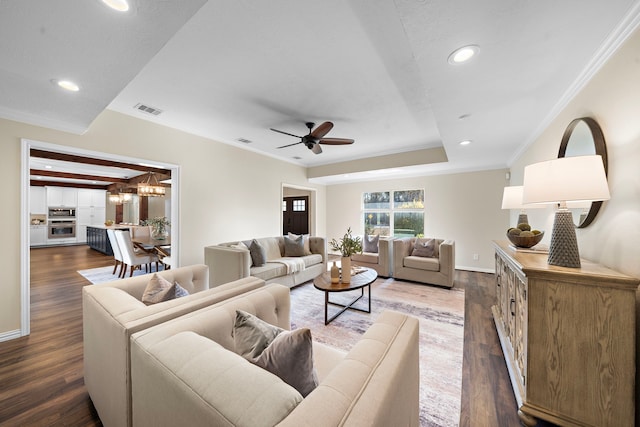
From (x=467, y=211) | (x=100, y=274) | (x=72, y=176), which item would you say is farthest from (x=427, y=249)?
(x=72, y=176)

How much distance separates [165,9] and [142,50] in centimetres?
45

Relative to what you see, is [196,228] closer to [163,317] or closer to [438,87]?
[163,317]

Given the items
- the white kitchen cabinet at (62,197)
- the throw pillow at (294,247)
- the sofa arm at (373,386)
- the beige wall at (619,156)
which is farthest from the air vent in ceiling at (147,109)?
the white kitchen cabinet at (62,197)

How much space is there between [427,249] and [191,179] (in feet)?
14.3

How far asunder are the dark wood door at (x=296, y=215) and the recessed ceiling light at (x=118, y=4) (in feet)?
21.3

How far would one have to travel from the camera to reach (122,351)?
1.07 metres

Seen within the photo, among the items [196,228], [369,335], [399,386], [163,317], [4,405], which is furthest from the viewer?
Result: [196,228]

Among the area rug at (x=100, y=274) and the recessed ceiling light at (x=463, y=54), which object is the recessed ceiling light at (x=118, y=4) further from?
the area rug at (x=100, y=274)

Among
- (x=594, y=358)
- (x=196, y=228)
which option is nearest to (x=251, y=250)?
(x=196, y=228)

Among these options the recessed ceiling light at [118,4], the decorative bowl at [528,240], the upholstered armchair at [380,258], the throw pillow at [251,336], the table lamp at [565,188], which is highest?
the recessed ceiling light at [118,4]

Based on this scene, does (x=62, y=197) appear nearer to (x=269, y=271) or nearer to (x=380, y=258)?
(x=269, y=271)

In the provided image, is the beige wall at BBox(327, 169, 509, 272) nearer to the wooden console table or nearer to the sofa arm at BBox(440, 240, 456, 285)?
the sofa arm at BBox(440, 240, 456, 285)

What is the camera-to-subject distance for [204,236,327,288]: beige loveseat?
10.9 feet

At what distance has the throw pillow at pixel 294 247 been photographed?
4551mm
